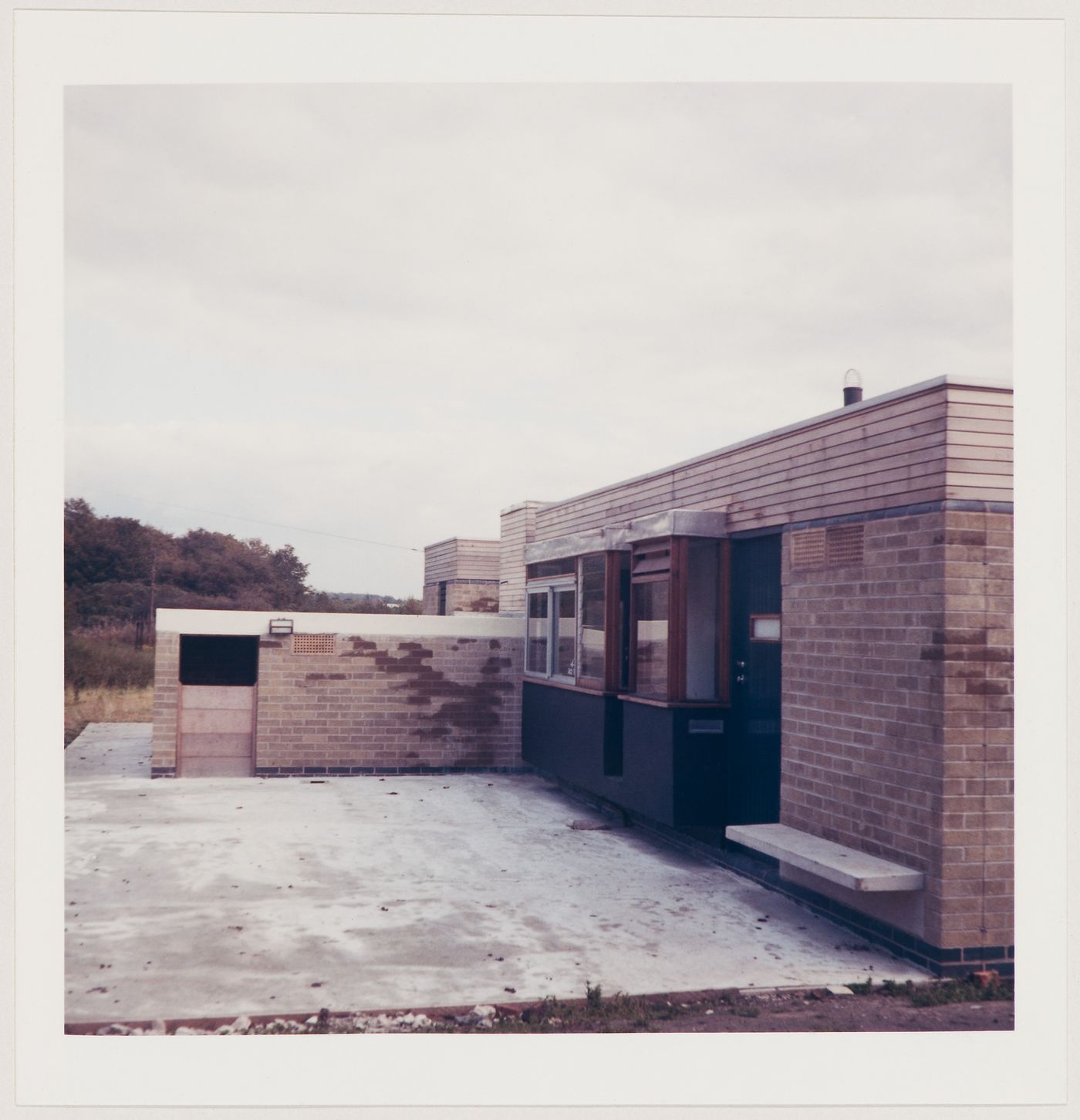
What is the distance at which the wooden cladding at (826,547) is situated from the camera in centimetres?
634

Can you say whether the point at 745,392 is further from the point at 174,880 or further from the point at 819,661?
the point at 174,880

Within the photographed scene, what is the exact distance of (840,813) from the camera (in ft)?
20.6

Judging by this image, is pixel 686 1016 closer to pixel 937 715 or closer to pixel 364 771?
pixel 937 715

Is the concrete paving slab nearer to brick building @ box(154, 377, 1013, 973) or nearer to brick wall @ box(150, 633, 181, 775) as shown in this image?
brick building @ box(154, 377, 1013, 973)

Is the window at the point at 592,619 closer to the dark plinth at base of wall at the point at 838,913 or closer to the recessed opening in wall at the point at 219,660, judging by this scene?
the dark plinth at base of wall at the point at 838,913

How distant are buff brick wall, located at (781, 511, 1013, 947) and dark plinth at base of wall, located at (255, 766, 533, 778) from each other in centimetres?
732

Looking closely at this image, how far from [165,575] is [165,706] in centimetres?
2185

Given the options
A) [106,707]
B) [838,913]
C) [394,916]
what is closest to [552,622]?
[394,916]

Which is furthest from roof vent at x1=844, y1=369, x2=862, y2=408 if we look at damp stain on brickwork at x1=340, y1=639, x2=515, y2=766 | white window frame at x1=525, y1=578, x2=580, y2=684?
damp stain on brickwork at x1=340, y1=639, x2=515, y2=766

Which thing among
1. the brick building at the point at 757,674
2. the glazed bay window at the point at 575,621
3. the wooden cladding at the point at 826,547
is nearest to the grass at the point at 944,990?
the brick building at the point at 757,674

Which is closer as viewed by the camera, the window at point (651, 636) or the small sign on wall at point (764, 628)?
the small sign on wall at point (764, 628)

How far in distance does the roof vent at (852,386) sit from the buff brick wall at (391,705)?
652cm

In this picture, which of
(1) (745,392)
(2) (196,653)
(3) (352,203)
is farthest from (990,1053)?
(1) (745,392)

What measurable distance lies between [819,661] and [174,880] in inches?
199
